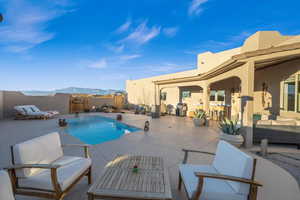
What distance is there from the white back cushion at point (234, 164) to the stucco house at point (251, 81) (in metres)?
2.80

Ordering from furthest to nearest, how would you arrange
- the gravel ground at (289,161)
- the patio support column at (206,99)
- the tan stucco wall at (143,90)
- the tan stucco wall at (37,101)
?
1. the tan stucco wall at (143,90)
2. the tan stucco wall at (37,101)
3. the patio support column at (206,99)
4. the gravel ground at (289,161)

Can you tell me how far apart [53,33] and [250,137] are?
11.1 m

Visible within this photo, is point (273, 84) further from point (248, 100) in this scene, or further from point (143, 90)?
point (143, 90)

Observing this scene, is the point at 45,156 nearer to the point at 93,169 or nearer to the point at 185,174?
the point at 93,169

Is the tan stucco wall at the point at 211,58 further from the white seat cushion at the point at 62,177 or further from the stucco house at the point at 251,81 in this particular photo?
the white seat cushion at the point at 62,177

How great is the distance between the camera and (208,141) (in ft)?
15.9

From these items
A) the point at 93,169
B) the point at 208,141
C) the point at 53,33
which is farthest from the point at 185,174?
the point at 53,33

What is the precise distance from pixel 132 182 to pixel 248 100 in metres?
4.16

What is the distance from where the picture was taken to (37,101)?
34.9 feet

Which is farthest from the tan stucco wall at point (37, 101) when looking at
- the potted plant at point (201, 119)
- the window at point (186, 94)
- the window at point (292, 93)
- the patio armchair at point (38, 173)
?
the window at point (292, 93)

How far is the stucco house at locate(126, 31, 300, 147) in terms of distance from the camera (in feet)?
13.3

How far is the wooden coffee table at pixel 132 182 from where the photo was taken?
1534 millimetres

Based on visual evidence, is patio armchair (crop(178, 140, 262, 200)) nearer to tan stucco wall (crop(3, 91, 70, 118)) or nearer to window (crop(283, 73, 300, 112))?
window (crop(283, 73, 300, 112))

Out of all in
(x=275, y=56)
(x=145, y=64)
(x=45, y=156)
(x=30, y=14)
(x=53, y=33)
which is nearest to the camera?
(x=45, y=156)
